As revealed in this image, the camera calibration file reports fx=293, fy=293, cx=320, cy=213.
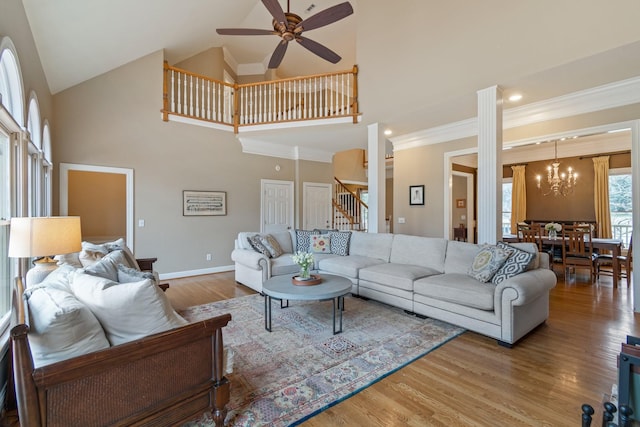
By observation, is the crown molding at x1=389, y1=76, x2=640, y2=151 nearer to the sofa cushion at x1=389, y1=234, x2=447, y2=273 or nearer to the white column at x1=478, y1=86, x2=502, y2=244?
the white column at x1=478, y1=86, x2=502, y2=244

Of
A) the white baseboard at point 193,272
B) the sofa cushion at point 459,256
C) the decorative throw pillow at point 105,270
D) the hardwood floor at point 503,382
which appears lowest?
the hardwood floor at point 503,382

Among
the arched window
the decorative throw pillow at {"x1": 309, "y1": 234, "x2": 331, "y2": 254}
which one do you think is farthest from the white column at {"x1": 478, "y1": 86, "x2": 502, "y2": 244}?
the arched window

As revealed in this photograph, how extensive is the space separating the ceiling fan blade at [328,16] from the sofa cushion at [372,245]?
119 inches

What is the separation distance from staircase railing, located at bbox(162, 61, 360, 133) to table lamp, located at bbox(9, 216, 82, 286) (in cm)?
381

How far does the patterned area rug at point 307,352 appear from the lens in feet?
6.29

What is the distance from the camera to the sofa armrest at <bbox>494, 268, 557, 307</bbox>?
260cm

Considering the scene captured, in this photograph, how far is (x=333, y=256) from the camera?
4871mm

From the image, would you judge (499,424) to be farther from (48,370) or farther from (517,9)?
(517,9)

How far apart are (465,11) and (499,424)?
177 inches

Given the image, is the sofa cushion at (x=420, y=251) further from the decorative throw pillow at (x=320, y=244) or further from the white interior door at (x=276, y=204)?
the white interior door at (x=276, y=204)

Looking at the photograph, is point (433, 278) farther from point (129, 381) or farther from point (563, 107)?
point (563, 107)

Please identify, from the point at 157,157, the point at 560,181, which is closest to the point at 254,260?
the point at 157,157

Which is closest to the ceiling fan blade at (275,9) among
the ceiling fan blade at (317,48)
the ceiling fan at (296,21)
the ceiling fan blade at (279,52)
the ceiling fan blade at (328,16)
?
the ceiling fan at (296,21)

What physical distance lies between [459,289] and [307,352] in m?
1.65
